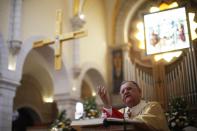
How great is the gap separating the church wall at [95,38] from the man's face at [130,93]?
9504 millimetres

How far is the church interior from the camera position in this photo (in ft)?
30.0

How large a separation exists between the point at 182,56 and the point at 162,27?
132 cm

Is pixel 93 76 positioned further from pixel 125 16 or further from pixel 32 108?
pixel 32 108

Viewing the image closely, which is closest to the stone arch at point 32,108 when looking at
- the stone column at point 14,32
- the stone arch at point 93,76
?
the stone arch at point 93,76

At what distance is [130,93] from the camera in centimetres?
273

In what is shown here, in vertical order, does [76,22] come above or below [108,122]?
above

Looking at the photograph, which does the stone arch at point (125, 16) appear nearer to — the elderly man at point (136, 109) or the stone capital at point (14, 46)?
the stone capital at point (14, 46)

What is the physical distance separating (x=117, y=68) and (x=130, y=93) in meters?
11.0

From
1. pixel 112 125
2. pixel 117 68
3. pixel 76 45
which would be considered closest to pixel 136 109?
pixel 112 125

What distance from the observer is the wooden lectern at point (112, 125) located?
88.4 inches

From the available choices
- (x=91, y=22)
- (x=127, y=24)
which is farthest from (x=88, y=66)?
(x=127, y=24)

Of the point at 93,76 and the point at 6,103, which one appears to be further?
the point at 93,76

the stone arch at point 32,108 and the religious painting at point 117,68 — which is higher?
the religious painting at point 117,68

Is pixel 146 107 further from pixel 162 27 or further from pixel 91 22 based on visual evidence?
pixel 91 22
